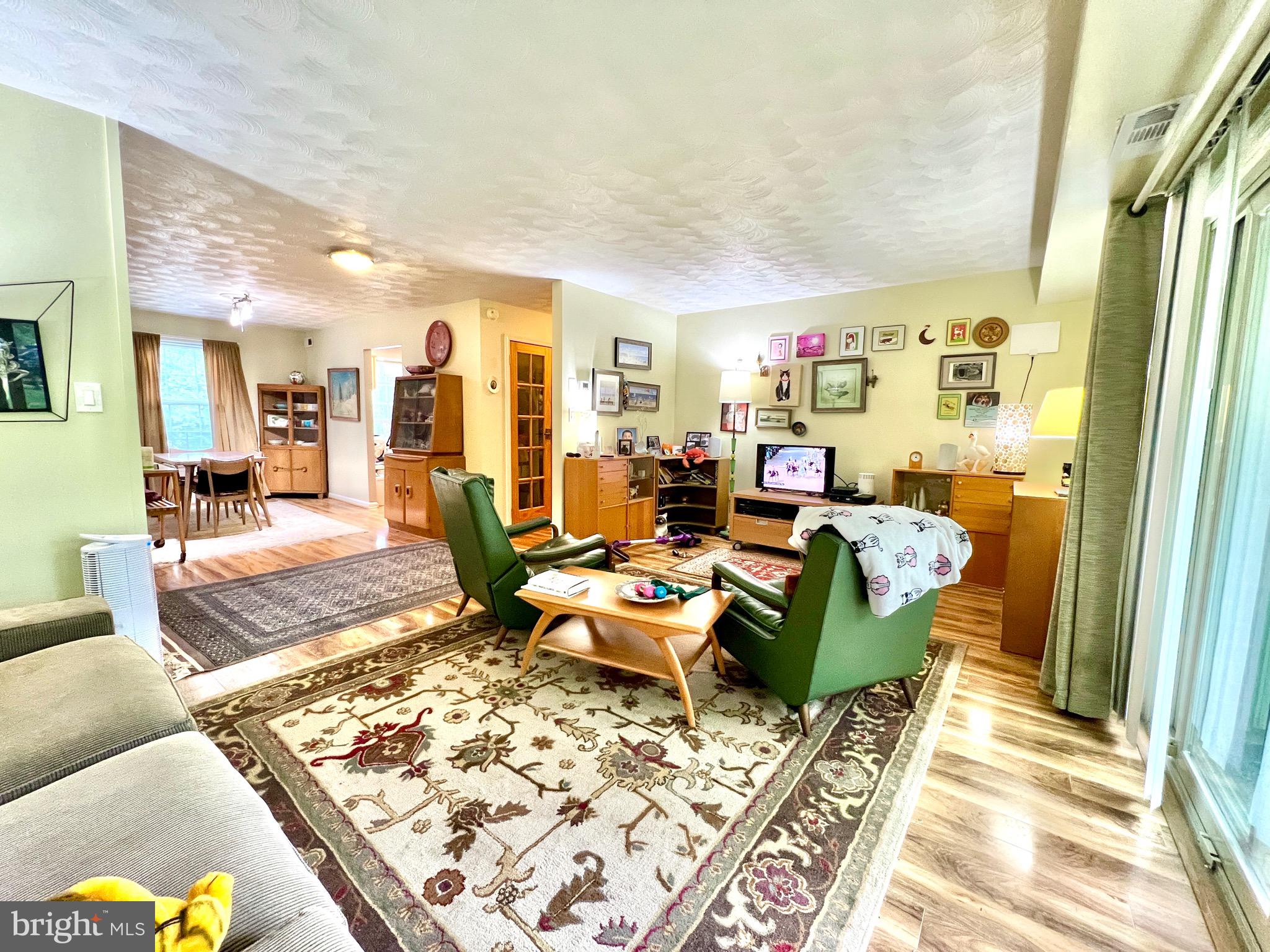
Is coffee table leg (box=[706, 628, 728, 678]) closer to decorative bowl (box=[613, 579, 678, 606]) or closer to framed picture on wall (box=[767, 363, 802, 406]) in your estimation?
decorative bowl (box=[613, 579, 678, 606])

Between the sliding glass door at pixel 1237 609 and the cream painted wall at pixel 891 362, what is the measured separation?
2.40m

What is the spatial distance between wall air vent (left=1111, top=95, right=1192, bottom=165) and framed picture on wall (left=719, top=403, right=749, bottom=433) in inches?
142

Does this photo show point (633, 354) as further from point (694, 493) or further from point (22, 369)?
point (22, 369)

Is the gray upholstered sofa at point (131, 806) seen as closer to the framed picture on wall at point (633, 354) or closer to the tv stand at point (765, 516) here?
the tv stand at point (765, 516)

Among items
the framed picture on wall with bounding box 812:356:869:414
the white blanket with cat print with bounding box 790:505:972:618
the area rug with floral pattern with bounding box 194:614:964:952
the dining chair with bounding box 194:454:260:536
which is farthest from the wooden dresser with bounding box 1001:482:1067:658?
the dining chair with bounding box 194:454:260:536

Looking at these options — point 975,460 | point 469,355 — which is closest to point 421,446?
point 469,355

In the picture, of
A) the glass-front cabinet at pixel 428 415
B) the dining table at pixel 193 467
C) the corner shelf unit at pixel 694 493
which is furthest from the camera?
the corner shelf unit at pixel 694 493

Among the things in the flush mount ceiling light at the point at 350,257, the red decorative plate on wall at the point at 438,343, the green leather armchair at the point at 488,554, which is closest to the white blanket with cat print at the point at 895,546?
the green leather armchair at the point at 488,554

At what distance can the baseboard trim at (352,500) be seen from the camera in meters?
6.79

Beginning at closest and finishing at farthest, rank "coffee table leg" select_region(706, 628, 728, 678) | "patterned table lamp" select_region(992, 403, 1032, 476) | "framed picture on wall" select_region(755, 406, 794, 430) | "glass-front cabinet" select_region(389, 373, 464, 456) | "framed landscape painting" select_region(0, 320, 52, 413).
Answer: "framed landscape painting" select_region(0, 320, 52, 413), "coffee table leg" select_region(706, 628, 728, 678), "patterned table lamp" select_region(992, 403, 1032, 476), "framed picture on wall" select_region(755, 406, 794, 430), "glass-front cabinet" select_region(389, 373, 464, 456)

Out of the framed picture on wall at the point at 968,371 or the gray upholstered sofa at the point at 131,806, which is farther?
the framed picture on wall at the point at 968,371

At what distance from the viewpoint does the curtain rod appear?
3.81 ft

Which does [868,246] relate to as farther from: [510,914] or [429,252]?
[510,914]

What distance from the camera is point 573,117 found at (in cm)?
202
